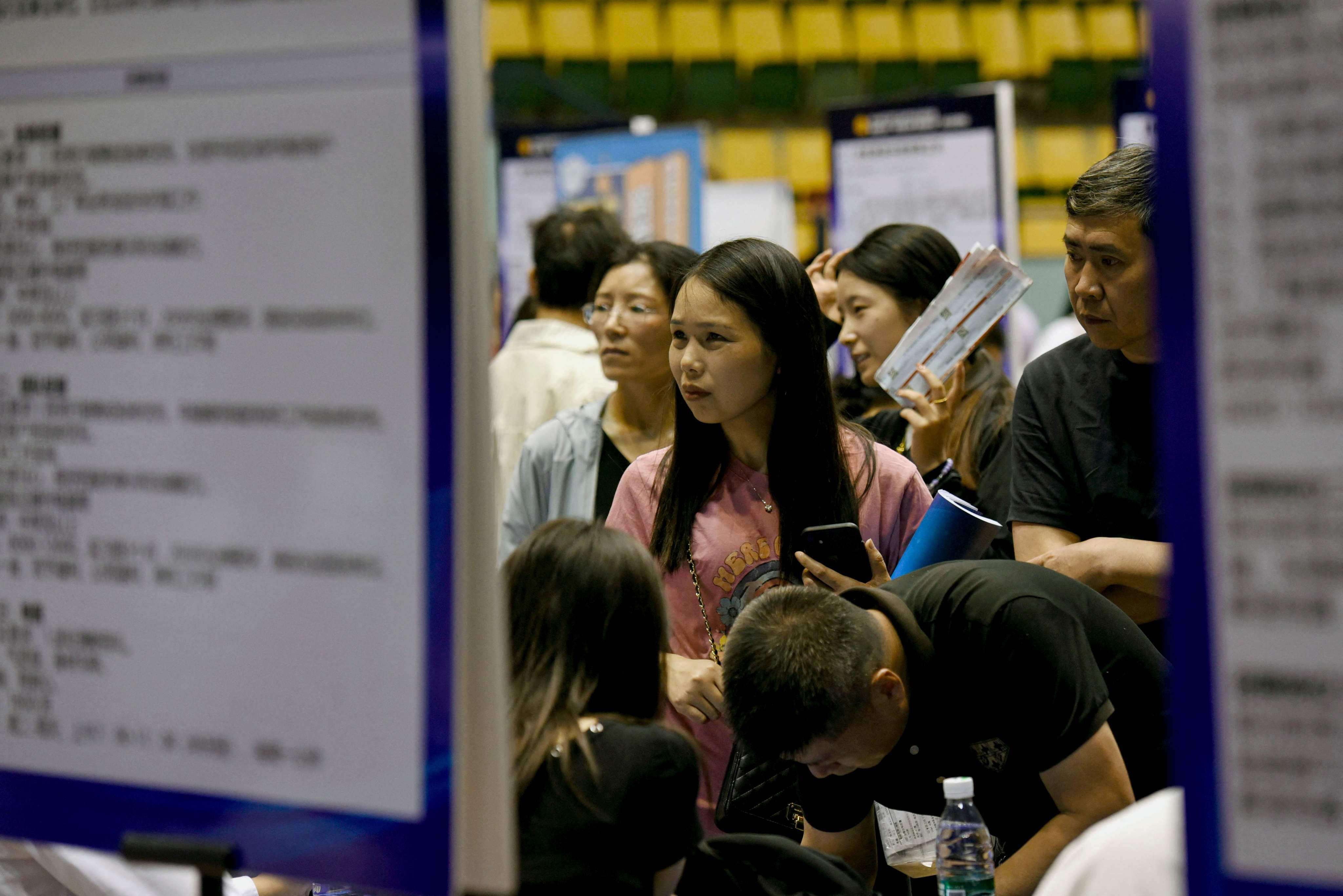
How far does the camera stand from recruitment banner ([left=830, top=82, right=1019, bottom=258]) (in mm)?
3885

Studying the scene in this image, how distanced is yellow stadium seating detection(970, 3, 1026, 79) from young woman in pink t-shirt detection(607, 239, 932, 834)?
8835mm

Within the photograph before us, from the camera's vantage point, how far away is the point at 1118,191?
2.02m

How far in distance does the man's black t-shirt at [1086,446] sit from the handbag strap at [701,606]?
1.90 ft

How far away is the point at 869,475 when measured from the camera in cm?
218

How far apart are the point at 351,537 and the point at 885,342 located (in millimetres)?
2045

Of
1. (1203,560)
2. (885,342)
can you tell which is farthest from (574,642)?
(885,342)

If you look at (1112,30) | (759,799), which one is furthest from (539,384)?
(1112,30)

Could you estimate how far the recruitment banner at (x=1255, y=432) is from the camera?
732 mm

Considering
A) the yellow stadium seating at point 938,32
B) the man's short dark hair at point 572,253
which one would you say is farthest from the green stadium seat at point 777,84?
the man's short dark hair at point 572,253

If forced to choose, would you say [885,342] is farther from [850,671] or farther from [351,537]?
[351,537]

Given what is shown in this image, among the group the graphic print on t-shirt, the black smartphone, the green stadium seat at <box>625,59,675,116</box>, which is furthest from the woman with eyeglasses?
the green stadium seat at <box>625,59,675,116</box>

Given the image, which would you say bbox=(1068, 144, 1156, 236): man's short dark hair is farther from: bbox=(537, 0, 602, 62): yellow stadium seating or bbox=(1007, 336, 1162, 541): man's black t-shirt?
bbox=(537, 0, 602, 62): yellow stadium seating

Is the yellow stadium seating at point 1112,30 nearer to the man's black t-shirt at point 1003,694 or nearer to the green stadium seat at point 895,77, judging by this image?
the green stadium seat at point 895,77

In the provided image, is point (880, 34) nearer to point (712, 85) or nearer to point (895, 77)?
point (895, 77)
